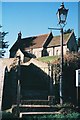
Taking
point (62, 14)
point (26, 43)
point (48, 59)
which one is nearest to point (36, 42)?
point (26, 43)

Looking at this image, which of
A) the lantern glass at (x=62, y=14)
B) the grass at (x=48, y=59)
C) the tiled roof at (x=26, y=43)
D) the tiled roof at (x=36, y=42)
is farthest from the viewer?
the grass at (x=48, y=59)

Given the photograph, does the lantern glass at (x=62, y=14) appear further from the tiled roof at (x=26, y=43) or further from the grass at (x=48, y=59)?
the grass at (x=48, y=59)

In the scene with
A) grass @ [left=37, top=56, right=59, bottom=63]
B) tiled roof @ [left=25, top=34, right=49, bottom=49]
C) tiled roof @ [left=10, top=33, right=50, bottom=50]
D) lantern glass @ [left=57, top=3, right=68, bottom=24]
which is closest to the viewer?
lantern glass @ [left=57, top=3, right=68, bottom=24]

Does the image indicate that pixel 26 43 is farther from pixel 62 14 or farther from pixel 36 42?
pixel 62 14

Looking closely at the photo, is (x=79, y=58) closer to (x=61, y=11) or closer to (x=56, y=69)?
(x=56, y=69)

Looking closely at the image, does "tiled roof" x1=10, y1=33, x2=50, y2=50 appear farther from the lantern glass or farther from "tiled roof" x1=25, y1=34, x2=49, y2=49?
the lantern glass

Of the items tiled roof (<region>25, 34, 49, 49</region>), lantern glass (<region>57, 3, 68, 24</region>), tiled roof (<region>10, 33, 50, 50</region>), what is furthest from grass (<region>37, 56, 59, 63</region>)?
lantern glass (<region>57, 3, 68, 24</region>)

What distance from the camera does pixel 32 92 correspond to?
12.2 metres

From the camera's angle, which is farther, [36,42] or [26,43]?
[36,42]

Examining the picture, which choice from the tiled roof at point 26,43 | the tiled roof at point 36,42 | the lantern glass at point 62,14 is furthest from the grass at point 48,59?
the lantern glass at point 62,14

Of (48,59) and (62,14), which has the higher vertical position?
(62,14)

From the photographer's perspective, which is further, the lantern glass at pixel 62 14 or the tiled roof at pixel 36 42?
the tiled roof at pixel 36 42

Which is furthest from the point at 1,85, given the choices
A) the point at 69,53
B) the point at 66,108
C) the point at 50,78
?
the point at 66,108

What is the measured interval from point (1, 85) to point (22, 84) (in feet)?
4.98
